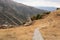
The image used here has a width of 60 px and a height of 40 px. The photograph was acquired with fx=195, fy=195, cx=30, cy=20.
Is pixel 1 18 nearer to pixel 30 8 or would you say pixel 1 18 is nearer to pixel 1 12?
pixel 1 12

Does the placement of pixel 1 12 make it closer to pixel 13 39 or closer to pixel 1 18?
pixel 1 18

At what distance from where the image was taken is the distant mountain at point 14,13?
166 ft

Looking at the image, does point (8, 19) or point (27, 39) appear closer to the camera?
point (27, 39)

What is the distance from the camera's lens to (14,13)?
6138 centimetres

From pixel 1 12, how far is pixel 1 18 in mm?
5847

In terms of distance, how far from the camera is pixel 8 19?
51.3 metres

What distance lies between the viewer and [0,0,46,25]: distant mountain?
50.7 meters

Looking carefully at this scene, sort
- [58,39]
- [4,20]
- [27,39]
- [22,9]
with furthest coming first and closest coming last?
1. [22,9]
2. [4,20]
3. [27,39]
4. [58,39]

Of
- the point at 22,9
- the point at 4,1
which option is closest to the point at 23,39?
the point at 22,9

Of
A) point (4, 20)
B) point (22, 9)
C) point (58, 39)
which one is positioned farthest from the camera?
point (22, 9)

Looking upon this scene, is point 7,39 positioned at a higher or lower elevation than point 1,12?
higher

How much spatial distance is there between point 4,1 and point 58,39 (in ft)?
213

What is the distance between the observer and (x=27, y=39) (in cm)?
1083

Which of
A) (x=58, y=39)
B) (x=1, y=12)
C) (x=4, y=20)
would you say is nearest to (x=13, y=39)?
(x=58, y=39)
